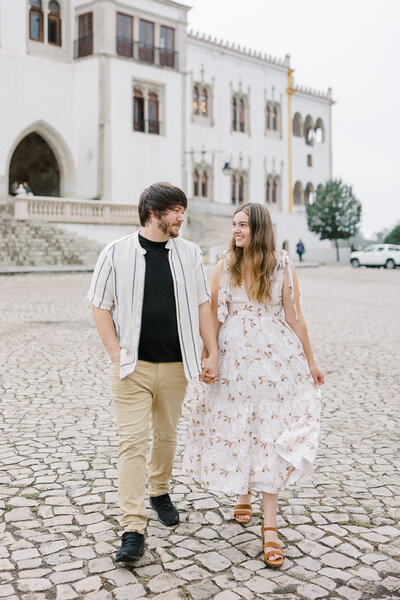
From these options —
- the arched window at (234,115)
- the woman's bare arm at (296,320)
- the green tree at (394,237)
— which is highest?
the arched window at (234,115)

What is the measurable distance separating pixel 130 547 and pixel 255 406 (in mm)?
883

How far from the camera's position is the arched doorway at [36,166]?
114ft

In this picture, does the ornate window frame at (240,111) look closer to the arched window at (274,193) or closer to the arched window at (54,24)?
the arched window at (274,193)

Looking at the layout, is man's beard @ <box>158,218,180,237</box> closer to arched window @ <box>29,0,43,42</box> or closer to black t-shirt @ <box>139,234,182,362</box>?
black t-shirt @ <box>139,234,182,362</box>

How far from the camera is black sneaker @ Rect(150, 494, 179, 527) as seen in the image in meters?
3.79

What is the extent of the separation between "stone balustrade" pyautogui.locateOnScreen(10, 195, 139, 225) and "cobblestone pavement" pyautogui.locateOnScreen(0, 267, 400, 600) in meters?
20.9

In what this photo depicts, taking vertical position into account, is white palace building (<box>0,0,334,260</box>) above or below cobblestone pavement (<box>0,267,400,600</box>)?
above

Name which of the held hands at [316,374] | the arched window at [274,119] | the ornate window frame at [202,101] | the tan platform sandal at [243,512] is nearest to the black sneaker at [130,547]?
the tan platform sandal at [243,512]

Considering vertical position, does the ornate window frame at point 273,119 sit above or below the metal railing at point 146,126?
above

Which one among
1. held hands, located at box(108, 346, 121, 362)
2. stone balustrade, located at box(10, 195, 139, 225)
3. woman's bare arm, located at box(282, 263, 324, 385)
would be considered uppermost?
stone balustrade, located at box(10, 195, 139, 225)

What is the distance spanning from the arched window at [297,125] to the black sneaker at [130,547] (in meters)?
48.9

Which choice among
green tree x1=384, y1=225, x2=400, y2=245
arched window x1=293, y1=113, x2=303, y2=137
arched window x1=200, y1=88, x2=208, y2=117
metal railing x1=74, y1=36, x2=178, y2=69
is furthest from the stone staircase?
green tree x1=384, y1=225, x2=400, y2=245

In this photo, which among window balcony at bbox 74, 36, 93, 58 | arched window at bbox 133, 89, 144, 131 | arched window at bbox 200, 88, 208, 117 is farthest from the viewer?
arched window at bbox 200, 88, 208, 117

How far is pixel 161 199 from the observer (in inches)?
136
